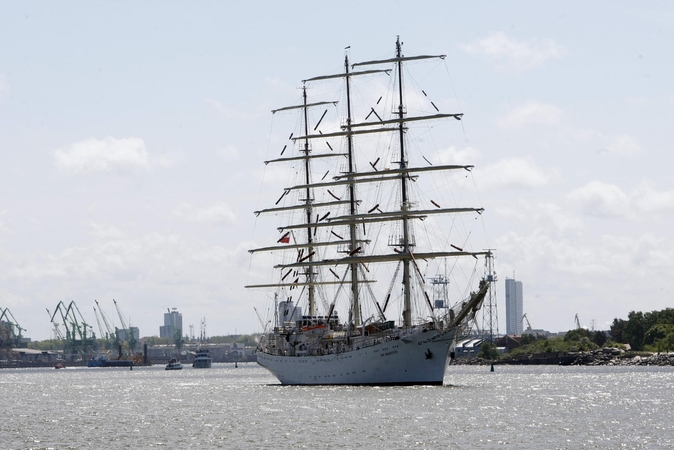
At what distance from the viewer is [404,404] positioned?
3324 inches

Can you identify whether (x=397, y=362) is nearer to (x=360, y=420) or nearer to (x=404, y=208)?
(x=404, y=208)

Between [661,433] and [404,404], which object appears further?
[404,404]

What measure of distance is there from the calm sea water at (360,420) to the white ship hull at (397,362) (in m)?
2.77

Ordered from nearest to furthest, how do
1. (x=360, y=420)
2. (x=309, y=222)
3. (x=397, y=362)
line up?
(x=360, y=420) < (x=397, y=362) < (x=309, y=222)

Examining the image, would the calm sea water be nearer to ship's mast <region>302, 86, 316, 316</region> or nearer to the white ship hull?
the white ship hull

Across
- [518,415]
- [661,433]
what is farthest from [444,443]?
[518,415]

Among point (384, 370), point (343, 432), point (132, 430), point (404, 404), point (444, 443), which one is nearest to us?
point (444, 443)

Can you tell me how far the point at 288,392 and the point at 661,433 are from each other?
2138 inches

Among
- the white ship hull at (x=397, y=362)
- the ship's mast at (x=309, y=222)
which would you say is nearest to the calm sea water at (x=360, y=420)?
the white ship hull at (x=397, y=362)

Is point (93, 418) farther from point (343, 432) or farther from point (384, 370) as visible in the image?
point (384, 370)

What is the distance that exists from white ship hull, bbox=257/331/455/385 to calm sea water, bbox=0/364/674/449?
9.08ft

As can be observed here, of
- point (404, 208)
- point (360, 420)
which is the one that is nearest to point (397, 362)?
point (404, 208)

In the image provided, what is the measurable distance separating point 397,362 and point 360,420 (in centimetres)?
3558

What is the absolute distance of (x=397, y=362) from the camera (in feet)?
353
